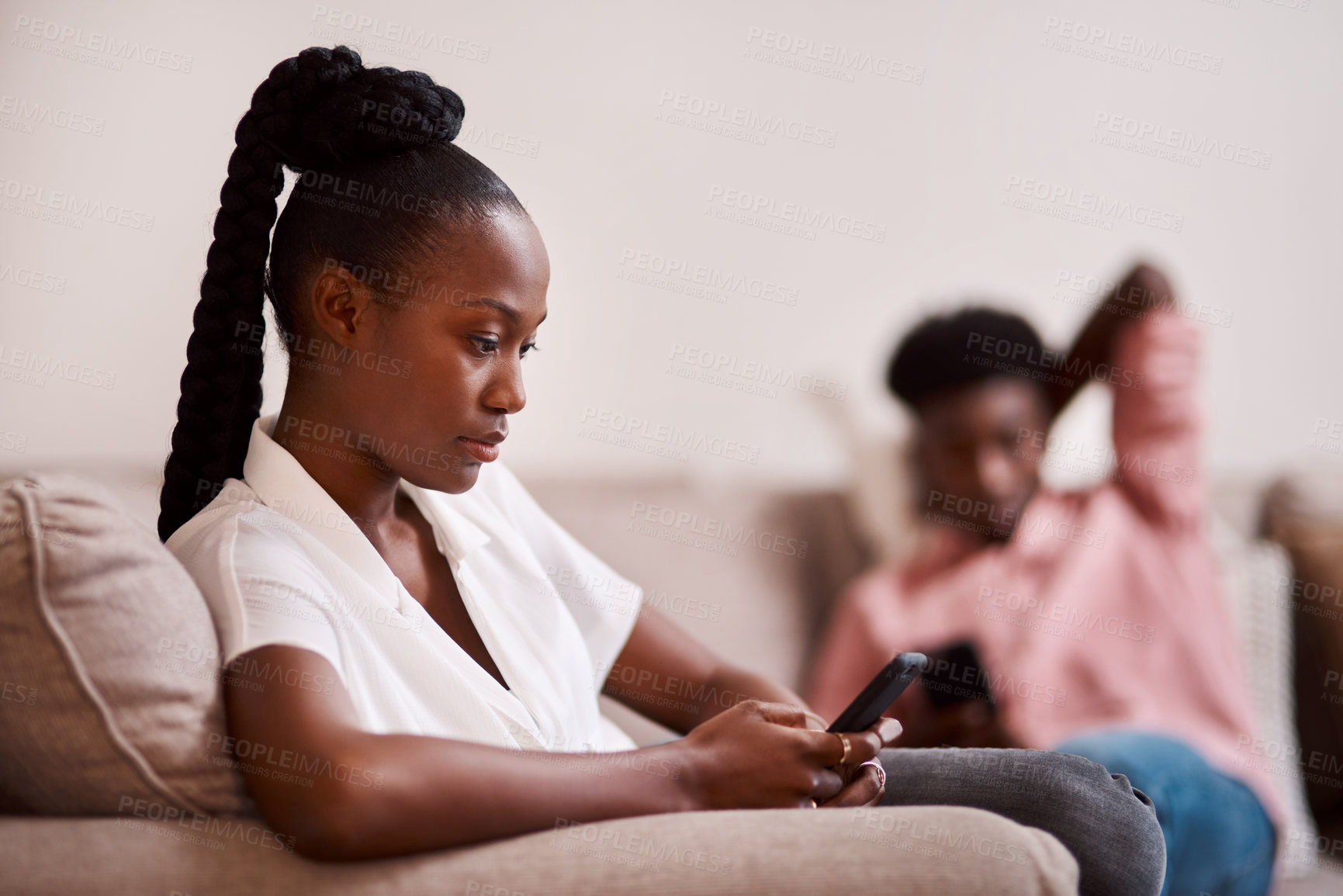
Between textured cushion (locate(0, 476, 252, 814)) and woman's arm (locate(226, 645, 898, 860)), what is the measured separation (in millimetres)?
38

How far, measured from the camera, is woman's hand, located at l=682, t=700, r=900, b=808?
0.80 metres

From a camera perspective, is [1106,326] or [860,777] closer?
[860,777]

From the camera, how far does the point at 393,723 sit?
0.82 m

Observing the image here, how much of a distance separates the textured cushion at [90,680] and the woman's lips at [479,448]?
311 millimetres

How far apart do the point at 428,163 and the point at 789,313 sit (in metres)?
1.48

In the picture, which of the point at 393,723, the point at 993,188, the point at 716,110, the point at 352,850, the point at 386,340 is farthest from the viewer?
the point at 993,188

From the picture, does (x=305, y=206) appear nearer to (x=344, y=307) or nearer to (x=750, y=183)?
(x=344, y=307)

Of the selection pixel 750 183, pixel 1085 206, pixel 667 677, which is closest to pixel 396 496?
pixel 667 677

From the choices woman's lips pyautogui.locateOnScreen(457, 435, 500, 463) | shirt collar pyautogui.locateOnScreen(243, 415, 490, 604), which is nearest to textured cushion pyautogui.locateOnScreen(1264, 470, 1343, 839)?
woman's lips pyautogui.locateOnScreen(457, 435, 500, 463)

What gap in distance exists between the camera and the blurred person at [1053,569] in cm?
175

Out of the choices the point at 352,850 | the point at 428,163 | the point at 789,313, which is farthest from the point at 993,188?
the point at 352,850

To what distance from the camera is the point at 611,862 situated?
661 mm

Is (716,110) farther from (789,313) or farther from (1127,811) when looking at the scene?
(1127,811)

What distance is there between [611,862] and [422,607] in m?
0.37
